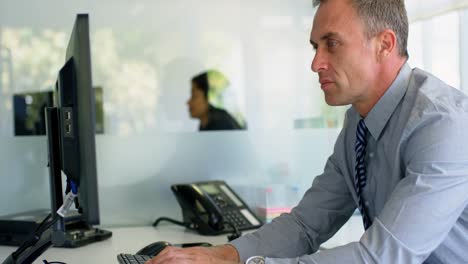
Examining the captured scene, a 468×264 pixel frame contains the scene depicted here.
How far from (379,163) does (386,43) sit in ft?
0.98

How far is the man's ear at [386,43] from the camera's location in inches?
57.9

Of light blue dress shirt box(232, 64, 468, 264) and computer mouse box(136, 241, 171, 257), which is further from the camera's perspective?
computer mouse box(136, 241, 171, 257)

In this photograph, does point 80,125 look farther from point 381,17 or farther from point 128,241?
point 128,241

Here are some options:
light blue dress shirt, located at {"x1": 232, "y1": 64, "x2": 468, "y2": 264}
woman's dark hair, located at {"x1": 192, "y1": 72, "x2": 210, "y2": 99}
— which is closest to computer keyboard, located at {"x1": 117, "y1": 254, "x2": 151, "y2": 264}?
light blue dress shirt, located at {"x1": 232, "y1": 64, "x2": 468, "y2": 264}

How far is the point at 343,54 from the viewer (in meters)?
1.47

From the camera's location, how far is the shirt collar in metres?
1.46

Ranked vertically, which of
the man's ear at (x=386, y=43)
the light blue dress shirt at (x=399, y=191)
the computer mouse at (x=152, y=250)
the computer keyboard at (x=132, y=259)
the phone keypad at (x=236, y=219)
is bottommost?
the phone keypad at (x=236, y=219)

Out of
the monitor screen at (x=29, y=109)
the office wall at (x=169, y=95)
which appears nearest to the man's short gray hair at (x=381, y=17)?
the office wall at (x=169, y=95)

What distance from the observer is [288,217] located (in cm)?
166

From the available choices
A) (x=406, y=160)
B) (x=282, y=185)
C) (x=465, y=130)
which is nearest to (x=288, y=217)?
(x=406, y=160)

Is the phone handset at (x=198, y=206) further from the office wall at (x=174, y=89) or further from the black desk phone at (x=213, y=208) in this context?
the office wall at (x=174, y=89)

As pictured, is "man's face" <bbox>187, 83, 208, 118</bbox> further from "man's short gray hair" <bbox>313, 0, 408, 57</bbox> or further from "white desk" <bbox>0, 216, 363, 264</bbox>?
"man's short gray hair" <bbox>313, 0, 408, 57</bbox>

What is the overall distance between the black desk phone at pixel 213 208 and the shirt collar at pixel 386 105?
822 millimetres

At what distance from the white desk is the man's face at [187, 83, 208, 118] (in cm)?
48
